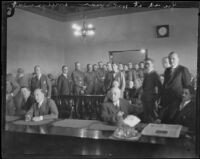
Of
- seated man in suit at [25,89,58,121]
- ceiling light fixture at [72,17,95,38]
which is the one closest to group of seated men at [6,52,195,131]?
seated man in suit at [25,89,58,121]

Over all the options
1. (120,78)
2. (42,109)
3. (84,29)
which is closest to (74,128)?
(42,109)

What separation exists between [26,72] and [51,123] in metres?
0.26

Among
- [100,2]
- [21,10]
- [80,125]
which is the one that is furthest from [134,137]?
[21,10]

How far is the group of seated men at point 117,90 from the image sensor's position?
2.97ft

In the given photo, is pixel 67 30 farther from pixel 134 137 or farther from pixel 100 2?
pixel 134 137

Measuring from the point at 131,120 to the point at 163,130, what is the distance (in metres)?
0.14

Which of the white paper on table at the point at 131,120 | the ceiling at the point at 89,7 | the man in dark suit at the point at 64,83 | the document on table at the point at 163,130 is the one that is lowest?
the document on table at the point at 163,130

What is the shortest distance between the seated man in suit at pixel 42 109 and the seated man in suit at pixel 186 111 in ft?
1.71

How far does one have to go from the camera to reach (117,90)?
0.95m

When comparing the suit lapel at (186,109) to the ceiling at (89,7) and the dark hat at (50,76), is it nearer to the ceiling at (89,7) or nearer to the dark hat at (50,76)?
the ceiling at (89,7)

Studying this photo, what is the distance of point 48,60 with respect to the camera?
0.97m

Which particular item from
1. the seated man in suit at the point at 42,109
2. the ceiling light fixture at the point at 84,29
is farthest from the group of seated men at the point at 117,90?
the ceiling light fixture at the point at 84,29

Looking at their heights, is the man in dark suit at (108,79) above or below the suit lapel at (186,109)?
above

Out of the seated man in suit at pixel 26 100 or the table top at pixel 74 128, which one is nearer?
the table top at pixel 74 128
